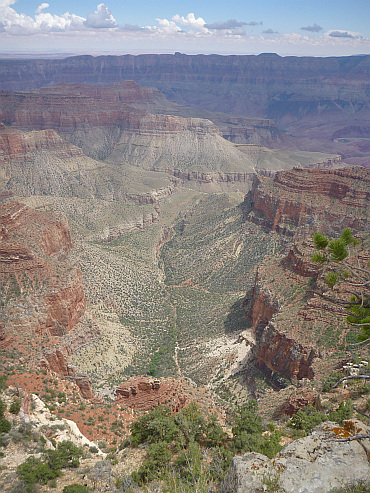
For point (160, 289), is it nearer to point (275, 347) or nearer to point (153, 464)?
point (275, 347)

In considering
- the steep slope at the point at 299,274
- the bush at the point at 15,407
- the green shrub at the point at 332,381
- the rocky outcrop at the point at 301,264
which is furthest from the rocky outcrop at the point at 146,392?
the rocky outcrop at the point at 301,264

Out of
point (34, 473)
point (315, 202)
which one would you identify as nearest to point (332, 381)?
point (34, 473)

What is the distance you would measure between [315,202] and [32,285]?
56.0 m

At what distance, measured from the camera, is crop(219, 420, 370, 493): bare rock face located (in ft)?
42.7

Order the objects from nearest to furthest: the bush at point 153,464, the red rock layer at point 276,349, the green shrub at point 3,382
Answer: the bush at point 153,464, the green shrub at point 3,382, the red rock layer at point 276,349

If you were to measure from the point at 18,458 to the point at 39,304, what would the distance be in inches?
931

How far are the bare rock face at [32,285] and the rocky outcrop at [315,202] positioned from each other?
146 feet

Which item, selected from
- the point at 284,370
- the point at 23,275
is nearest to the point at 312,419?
the point at 284,370

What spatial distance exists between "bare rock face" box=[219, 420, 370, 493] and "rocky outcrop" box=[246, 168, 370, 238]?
59.6m

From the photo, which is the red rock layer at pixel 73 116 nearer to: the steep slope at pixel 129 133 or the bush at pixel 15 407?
the steep slope at pixel 129 133

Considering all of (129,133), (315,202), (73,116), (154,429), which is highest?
(73,116)

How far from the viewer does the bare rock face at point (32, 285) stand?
39.8 metres

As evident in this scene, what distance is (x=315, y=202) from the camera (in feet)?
249

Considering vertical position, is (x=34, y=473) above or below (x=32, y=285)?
above
